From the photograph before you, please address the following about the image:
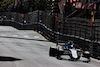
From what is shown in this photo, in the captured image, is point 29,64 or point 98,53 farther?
point 98,53

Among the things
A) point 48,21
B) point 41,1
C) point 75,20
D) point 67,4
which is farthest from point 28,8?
point 75,20

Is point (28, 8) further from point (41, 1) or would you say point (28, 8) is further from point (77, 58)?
point (77, 58)

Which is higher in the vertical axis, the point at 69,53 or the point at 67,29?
the point at 67,29

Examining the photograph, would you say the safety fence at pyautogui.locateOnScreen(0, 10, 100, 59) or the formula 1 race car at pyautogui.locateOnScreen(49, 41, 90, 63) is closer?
the formula 1 race car at pyautogui.locateOnScreen(49, 41, 90, 63)

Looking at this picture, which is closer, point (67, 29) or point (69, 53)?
point (69, 53)

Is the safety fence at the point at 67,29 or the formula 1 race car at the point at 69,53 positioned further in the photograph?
the safety fence at the point at 67,29

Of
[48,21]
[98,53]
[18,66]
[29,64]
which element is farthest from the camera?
[48,21]

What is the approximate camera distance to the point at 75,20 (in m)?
22.9

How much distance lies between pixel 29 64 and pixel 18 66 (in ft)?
3.28

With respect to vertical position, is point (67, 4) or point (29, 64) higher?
point (67, 4)

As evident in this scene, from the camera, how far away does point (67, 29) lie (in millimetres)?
24562

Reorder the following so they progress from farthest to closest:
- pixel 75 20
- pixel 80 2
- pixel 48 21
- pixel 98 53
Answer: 1. pixel 80 2
2. pixel 48 21
3. pixel 75 20
4. pixel 98 53

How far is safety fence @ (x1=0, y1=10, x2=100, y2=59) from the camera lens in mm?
18650

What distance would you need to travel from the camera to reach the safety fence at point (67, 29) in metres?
18.6
